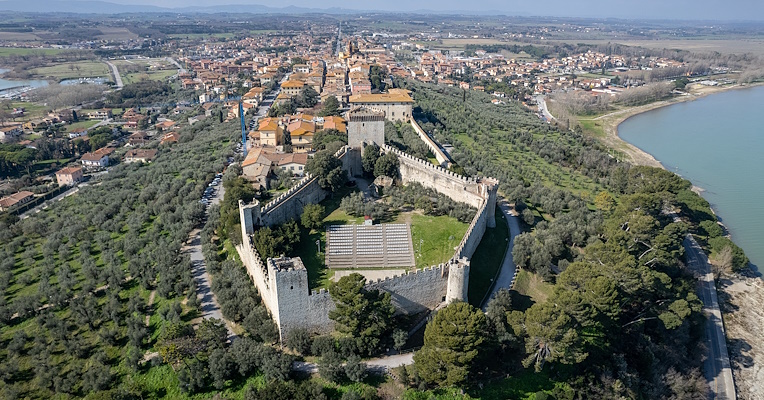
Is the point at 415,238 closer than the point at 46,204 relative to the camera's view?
Yes

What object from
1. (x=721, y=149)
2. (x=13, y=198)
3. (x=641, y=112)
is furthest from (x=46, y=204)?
(x=641, y=112)

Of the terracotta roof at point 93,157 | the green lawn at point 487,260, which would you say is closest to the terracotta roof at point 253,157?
the green lawn at point 487,260

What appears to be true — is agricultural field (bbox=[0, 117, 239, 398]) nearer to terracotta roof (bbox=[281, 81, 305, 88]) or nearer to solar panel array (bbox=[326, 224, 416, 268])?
solar panel array (bbox=[326, 224, 416, 268])

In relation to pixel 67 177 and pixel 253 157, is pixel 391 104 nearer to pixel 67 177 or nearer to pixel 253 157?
pixel 253 157

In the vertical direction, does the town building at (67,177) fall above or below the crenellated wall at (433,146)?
below

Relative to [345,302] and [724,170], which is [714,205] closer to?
[724,170]

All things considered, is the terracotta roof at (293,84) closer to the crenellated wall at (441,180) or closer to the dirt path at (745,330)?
the crenellated wall at (441,180)

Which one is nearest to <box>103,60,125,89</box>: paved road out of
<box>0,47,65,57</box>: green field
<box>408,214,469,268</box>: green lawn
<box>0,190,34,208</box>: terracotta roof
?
<box>0,47,65,57</box>: green field
